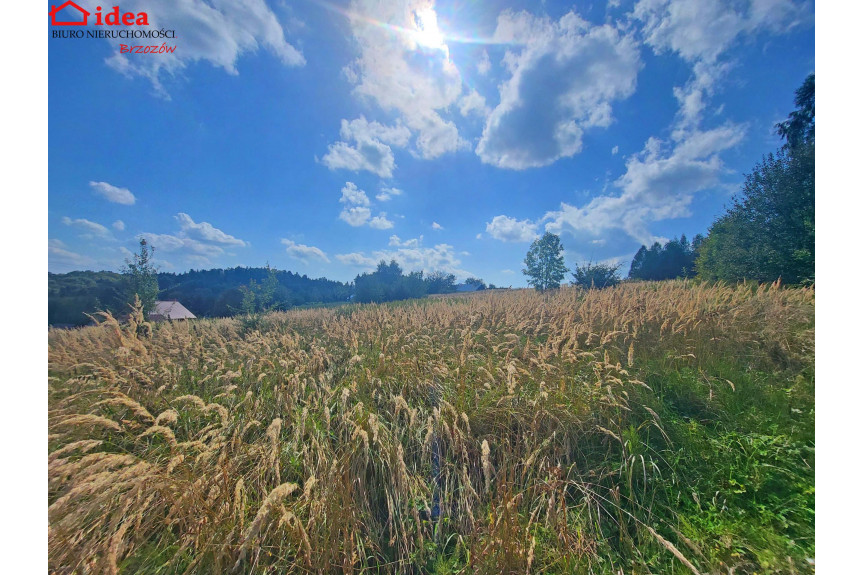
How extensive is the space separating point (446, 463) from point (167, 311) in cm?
945

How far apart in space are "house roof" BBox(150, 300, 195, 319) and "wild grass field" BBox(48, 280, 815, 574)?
389cm

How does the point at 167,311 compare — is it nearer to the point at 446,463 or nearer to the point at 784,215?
the point at 446,463

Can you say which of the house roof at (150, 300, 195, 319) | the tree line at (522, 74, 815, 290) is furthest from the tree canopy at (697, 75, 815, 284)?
the house roof at (150, 300, 195, 319)

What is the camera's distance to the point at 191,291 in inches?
427

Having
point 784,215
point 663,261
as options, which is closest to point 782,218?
point 784,215

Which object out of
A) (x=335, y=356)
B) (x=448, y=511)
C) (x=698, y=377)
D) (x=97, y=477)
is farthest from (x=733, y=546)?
(x=335, y=356)

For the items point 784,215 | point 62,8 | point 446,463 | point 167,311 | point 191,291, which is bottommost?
point 446,463

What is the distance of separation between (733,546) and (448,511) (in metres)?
1.57

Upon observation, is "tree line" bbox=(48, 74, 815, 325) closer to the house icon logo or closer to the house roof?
the house roof

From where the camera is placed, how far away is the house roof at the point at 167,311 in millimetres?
7309

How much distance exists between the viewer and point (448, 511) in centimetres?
186

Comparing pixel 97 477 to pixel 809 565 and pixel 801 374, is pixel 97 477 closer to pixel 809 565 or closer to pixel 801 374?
pixel 809 565

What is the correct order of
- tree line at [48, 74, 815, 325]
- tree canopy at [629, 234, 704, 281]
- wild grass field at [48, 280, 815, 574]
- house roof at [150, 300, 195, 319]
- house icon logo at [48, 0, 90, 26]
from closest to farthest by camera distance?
wild grass field at [48, 280, 815, 574] → house icon logo at [48, 0, 90, 26] → tree line at [48, 74, 815, 325] → house roof at [150, 300, 195, 319] → tree canopy at [629, 234, 704, 281]

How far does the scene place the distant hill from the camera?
387 centimetres
